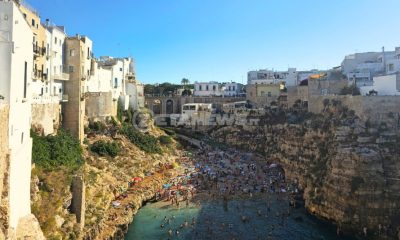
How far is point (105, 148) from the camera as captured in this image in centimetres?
3872

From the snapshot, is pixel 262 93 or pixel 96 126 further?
pixel 262 93

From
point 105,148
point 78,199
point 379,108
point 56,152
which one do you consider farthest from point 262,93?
point 78,199

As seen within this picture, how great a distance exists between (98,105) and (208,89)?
1461 inches

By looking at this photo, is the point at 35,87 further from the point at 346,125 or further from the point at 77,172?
the point at 346,125

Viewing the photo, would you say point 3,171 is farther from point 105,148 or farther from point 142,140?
point 142,140

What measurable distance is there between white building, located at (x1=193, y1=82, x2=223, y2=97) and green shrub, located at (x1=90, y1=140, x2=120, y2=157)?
38.5m

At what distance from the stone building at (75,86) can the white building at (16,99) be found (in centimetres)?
1550

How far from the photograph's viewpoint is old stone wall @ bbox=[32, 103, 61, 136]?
99.7 feet

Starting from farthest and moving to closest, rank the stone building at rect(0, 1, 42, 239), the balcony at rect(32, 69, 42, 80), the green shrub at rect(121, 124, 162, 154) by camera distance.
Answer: the green shrub at rect(121, 124, 162, 154) → the balcony at rect(32, 69, 42, 80) → the stone building at rect(0, 1, 42, 239)

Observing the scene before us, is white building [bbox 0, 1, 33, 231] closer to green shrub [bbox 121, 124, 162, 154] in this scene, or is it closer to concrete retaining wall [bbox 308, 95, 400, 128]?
green shrub [bbox 121, 124, 162, 154]

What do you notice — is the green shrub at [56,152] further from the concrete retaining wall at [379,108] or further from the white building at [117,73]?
the concrete retaining wall at [379,108]

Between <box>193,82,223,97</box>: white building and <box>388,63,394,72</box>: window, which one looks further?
<box>193,82,223,97</box>: white building

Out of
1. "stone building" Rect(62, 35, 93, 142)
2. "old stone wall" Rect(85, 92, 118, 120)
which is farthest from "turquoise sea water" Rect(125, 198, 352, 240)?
"old stone wall" Rect(85, 92, 118, 120)

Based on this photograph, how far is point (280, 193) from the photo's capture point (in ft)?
130
